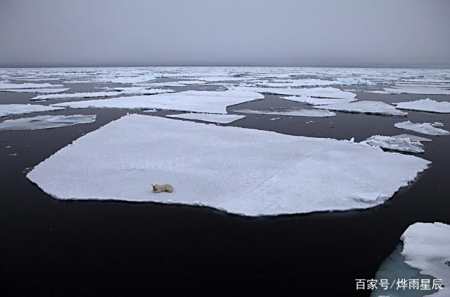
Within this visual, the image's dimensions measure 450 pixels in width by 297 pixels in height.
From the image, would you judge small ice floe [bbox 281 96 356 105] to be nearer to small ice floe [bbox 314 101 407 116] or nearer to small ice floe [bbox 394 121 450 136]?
small ice floe [bbox 314 101 407 116]

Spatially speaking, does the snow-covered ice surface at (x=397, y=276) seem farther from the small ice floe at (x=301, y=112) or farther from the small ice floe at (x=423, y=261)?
the small ice floe at (x=301, y=112)

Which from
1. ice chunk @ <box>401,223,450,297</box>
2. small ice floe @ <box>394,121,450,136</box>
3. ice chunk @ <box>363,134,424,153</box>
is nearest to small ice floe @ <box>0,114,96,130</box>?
ice chunk @ <box>363,134,424,153</box>

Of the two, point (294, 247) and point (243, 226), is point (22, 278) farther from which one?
point (294, 247)

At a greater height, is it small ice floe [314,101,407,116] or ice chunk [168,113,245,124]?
small ice floe [314,101,407,116]

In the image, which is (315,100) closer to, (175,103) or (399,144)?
(175,103)

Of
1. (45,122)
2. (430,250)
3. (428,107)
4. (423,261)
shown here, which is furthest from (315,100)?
(423,261)

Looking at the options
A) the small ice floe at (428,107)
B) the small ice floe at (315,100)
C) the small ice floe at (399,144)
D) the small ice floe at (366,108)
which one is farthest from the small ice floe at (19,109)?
the small ice floe at (428,107)
